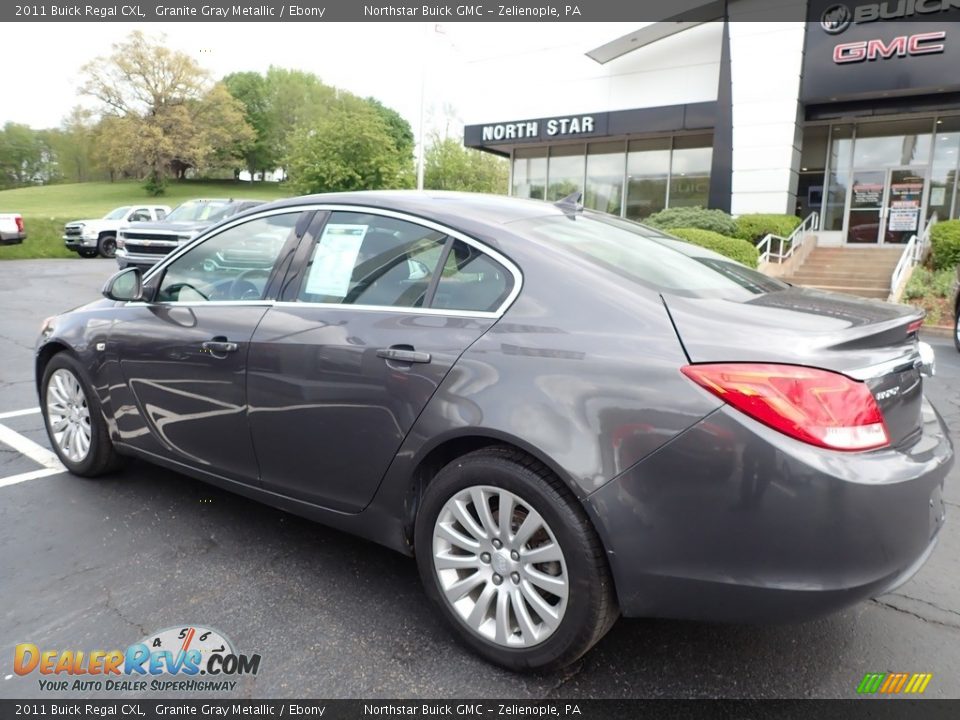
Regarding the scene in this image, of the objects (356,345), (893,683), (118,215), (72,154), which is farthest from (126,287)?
(72,154)

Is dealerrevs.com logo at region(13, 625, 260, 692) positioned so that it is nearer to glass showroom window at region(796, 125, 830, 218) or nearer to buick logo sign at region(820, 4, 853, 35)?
buick logo sign at region(820, 4, 853, 35)

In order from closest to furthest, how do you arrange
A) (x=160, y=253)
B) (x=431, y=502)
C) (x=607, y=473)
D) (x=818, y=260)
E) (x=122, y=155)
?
(x=607, y=473)
(x=431, y=502)
(x=160, y=253)
(x=818, y=260)
(x=122, y=155)

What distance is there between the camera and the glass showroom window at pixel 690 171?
67.0 ft

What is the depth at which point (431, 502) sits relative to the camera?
2371 millimetres

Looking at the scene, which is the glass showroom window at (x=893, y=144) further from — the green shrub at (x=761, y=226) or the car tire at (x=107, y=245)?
the car tire at (x=107, y=245)

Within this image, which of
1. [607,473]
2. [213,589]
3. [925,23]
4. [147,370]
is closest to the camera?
[607,473]

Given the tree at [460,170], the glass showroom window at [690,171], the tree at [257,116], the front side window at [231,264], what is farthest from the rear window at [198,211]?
the tree at [257,116]

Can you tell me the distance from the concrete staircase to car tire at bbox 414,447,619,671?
14.4 meters

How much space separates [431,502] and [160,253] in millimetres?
13586

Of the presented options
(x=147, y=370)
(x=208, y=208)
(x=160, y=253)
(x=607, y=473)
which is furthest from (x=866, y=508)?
(x=208, y=208)

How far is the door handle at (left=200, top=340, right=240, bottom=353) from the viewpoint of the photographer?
2992mm

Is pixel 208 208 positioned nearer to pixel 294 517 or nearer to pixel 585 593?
pixel 294 517

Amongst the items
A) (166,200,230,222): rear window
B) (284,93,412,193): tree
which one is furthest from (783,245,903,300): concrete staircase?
(284,93,412,193): tree

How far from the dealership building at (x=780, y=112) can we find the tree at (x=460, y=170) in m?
19.2
